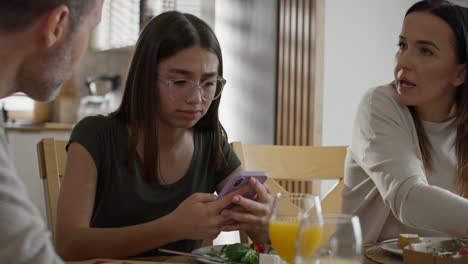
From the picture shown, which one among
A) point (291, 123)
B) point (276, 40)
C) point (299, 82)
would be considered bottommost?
point (291, 123)

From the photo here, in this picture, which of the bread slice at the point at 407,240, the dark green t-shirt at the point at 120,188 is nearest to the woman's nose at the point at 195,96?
the dark green t-shirt at the point at 120,188

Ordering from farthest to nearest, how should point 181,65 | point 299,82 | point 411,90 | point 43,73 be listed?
point 299,82
point 411,90
point 181,65
point 43,73

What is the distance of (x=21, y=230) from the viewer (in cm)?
63

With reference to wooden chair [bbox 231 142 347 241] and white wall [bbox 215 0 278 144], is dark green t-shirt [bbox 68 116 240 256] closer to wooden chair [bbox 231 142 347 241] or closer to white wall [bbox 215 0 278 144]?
wooden chair [bbox 231 142 347 241]

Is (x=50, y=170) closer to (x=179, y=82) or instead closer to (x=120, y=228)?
(x=120, y=228)

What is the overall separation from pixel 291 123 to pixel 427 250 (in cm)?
253

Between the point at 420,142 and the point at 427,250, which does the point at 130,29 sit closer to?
the point at 420,142

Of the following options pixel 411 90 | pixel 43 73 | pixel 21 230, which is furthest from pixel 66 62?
pixel 411 90

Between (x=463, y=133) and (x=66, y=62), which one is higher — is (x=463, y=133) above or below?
below

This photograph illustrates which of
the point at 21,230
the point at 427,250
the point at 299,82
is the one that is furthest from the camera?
the point at 299,82

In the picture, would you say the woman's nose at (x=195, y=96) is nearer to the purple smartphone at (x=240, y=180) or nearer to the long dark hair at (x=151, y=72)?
the long dark hair at (x=151, y=72)

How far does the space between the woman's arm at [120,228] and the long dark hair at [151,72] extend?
198 mm

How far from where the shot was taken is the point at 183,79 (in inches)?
63.9

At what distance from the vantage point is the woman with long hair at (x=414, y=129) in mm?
1739
